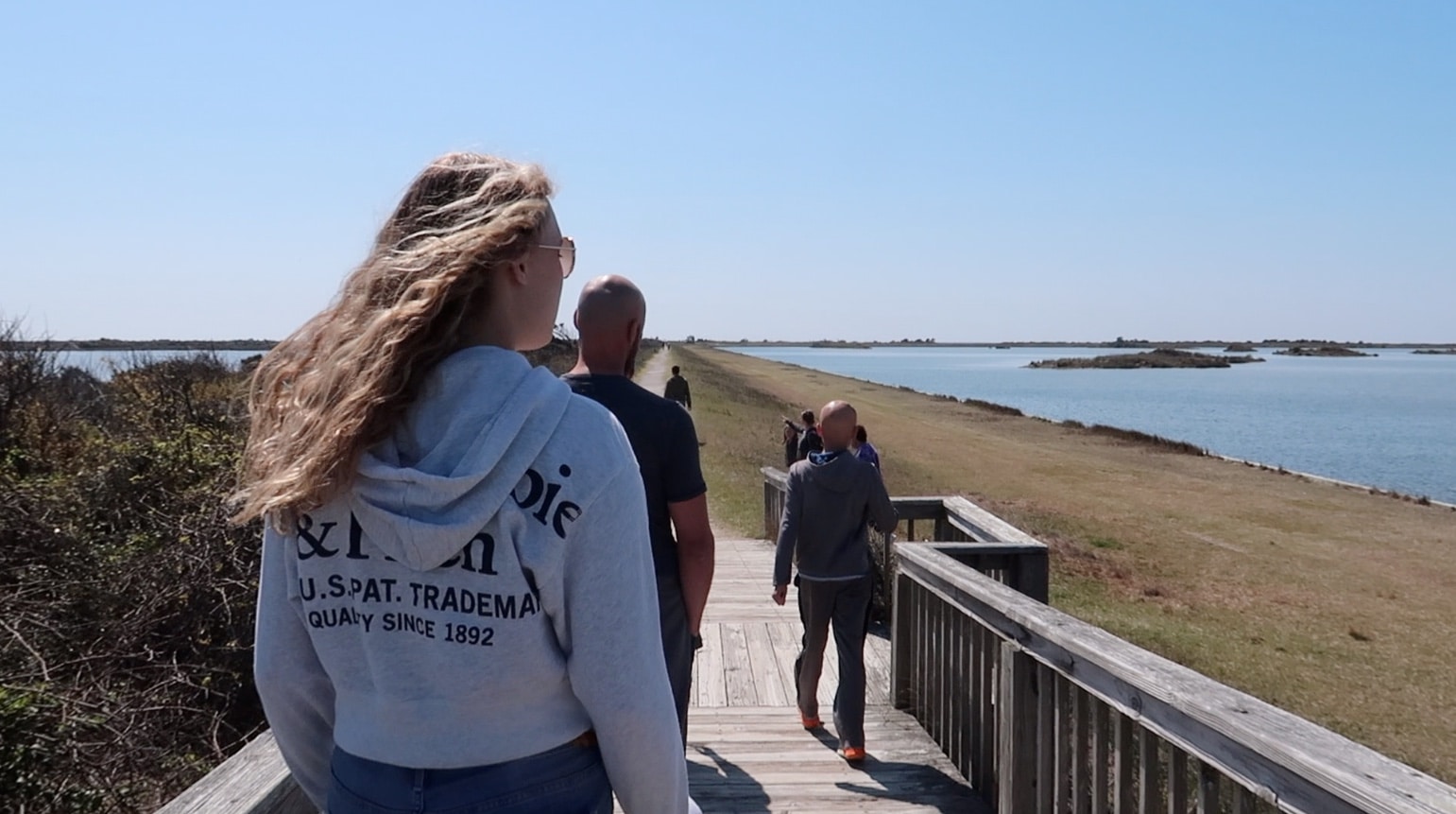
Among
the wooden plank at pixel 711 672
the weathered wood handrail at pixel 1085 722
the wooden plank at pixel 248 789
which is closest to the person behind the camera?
the weathered wood handrail at pixel 1085 722

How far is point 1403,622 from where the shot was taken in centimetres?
1350

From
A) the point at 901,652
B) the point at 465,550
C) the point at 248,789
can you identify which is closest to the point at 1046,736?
the point at 901,652

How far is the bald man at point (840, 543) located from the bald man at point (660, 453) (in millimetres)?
1625

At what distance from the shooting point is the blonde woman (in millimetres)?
1396

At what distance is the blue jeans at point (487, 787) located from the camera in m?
1.43

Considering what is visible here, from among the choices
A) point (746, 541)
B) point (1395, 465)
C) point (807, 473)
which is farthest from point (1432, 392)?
point (807, 473)

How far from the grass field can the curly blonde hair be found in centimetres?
890

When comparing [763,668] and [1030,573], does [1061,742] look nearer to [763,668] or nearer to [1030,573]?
[1030,573]

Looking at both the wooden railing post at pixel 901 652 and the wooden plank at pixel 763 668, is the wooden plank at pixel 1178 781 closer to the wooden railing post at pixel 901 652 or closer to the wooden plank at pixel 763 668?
the wooden railing post at pixel 901 652

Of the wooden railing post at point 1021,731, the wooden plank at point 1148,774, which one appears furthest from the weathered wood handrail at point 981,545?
the wooden plank at point 1148,774

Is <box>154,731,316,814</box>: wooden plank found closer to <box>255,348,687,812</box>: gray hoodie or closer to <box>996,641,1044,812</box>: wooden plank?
<box>255,348,687,812</box>: gray hoodie

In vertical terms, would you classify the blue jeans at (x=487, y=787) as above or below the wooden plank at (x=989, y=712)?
above

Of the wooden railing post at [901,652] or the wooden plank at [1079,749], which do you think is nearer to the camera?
the wooden plank at [1079,749]

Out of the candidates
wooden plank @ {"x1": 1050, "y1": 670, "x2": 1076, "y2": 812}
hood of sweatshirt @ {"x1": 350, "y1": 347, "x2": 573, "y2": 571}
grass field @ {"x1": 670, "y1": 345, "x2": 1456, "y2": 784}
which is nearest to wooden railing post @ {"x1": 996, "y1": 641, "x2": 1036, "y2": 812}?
wooden plank @ {"x1": 1050, "y1": 670, "x2": 1076, "y2": 812}
